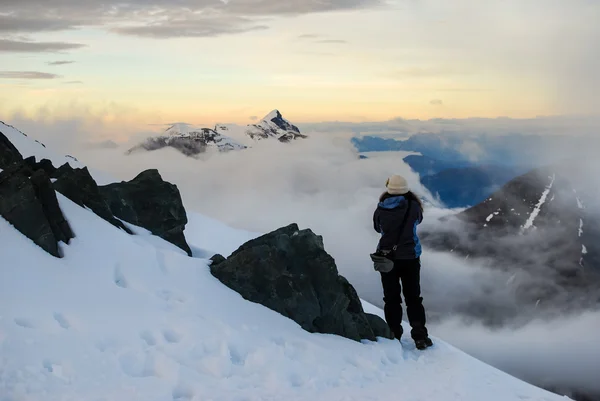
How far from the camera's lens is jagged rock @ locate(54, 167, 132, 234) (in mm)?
17812

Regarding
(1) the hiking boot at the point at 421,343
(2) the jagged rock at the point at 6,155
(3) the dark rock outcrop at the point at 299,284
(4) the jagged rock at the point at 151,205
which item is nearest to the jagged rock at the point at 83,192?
(2) the jagged rock at the point at 6,155

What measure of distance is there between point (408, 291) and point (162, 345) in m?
6.82

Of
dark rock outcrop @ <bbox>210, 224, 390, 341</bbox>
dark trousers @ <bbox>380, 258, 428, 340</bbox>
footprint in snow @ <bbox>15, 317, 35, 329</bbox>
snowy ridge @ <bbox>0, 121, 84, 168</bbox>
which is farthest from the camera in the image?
snowy ridge @ <bbox>0, 121, 84, 168</bbox>

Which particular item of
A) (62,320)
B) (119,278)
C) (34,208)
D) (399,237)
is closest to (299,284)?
(399,237)

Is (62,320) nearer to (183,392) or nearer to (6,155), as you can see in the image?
(183,392)

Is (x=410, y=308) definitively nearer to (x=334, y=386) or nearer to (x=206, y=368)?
(x=334, y=386)

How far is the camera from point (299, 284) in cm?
1623

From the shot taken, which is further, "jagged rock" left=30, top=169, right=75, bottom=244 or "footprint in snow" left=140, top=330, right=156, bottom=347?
"jagged rock" left=30, top=169, right=75, bottom=244

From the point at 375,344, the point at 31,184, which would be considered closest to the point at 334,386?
the point at 375,344

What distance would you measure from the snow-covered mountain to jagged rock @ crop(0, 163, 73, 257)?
0.06m

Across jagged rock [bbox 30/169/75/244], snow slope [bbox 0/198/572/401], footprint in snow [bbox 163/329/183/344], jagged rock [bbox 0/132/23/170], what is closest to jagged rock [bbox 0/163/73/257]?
jagged rock [bbox 30/169/75/244]

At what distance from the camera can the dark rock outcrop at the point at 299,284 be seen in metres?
15.2

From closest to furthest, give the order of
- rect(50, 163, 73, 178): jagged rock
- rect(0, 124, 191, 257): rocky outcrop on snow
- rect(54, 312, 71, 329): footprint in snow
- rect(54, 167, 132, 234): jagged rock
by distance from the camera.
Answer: rect(54, 312, 71, 329): footprint in snow → rect(0, 124, 191, 257): rocky outcrop on snow → rect(54, 167, 132, 234): jagged rock → rect(50, 163, 73, 178): jagged rock

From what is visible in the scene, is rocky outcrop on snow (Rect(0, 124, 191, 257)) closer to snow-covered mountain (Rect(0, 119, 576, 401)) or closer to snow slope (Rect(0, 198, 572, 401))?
snow-covered mountain (Rect(0, 119, 576, 401))
